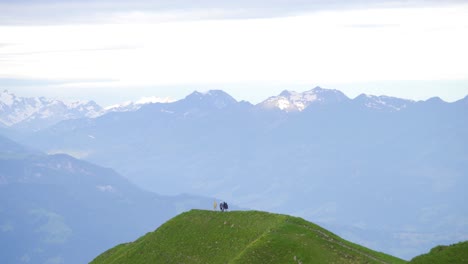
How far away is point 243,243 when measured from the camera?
106 m

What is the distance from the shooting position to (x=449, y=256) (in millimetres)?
80438

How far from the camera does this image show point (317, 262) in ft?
301

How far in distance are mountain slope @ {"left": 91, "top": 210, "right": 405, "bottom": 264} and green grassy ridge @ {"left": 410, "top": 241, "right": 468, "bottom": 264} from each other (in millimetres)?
13519

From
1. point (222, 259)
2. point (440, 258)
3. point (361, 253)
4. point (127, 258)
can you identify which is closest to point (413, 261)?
point (440, 258)

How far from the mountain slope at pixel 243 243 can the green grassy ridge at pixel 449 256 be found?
1352cm

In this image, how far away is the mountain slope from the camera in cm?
9488

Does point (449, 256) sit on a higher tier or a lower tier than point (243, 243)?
lower

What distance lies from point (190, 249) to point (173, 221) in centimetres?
1386

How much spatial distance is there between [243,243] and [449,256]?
1318 inches

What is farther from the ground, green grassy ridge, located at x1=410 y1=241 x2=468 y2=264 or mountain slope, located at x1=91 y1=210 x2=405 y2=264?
mountain slope, located at x1=91 y1=210 x2=405 y2=264

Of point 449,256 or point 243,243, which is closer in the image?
point 449,256

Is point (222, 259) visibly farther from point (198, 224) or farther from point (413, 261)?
point (413, 261)

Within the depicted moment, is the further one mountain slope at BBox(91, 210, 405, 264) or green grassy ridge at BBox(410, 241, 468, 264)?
mountain slope at BBox(91, 210, 405, 264)

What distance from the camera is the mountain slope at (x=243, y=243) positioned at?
9488 cm
